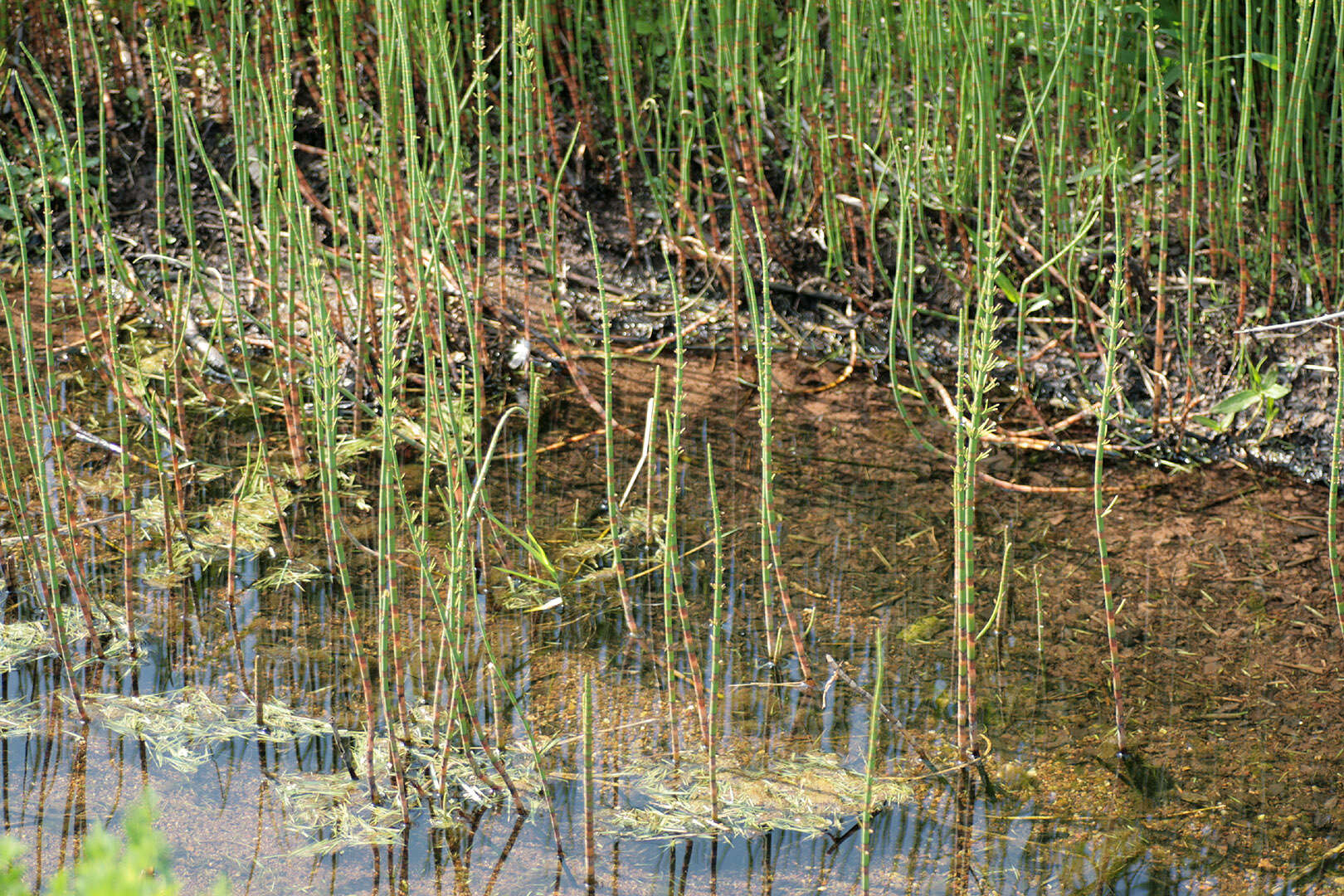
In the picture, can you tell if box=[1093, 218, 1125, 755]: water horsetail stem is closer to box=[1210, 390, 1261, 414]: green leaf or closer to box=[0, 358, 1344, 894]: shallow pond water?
box=[0, 358, 1344, 894]: shallow pond water

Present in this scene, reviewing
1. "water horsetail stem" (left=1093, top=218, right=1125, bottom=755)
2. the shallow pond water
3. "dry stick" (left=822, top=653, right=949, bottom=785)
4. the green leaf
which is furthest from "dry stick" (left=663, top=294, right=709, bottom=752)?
the green leaf

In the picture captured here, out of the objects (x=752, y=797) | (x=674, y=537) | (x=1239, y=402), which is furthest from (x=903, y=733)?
(x=1239, y=402)

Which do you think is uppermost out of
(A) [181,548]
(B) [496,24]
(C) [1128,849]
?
(B) [496,24]

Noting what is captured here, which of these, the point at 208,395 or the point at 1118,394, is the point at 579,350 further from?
the point at 1118,394

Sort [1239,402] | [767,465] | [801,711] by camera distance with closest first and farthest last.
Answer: [767,465], [801,711], [1239,402]

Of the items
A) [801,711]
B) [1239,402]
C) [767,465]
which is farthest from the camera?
[1239,402]

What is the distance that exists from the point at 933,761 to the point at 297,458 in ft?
3.38

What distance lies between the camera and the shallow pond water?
3.76 ft

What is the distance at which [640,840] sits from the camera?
1.18m

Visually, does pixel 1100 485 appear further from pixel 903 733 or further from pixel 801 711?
pixel 801 711

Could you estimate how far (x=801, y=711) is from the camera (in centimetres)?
136

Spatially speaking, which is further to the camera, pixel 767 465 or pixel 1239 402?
pixel 1239 402

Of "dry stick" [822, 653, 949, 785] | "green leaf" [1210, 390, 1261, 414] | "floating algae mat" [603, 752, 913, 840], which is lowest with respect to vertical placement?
"floating algae mat" [603, 752, 913, 840]

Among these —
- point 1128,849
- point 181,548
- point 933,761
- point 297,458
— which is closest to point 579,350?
point 297,458
